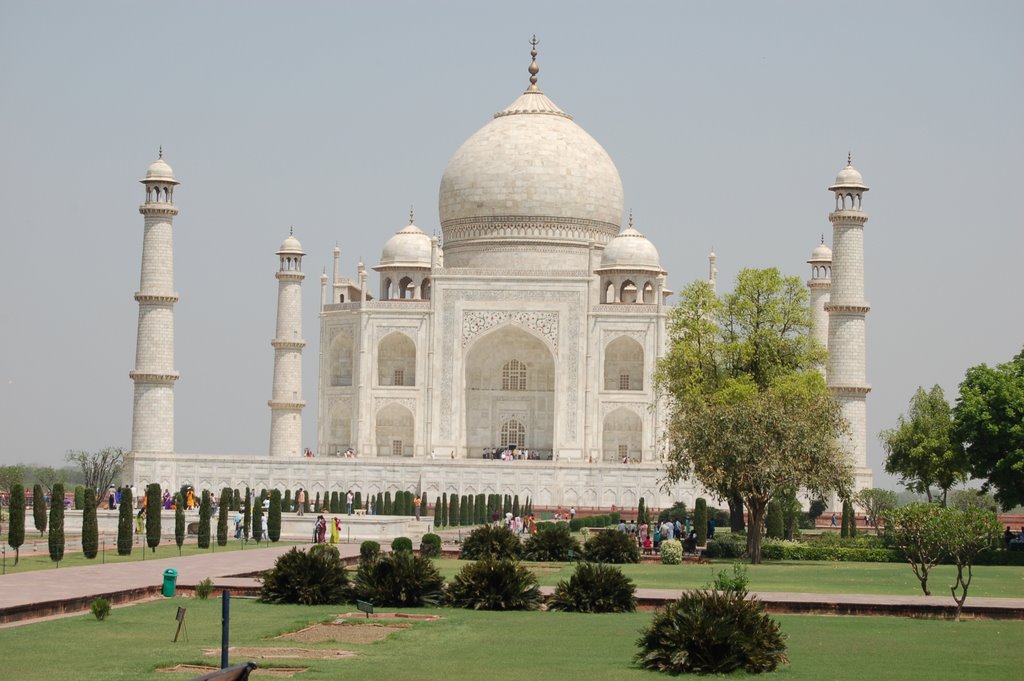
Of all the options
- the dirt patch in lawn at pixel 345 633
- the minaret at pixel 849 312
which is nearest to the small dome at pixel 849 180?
the minaret at pixel 849 312

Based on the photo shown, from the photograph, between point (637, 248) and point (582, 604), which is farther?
point (637, 248)

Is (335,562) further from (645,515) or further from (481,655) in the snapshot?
(645,515)

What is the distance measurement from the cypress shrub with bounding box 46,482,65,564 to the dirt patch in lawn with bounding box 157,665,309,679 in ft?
33.3

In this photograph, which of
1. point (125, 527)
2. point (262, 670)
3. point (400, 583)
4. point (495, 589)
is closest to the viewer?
point (262, 670)

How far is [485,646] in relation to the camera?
41.0 ft

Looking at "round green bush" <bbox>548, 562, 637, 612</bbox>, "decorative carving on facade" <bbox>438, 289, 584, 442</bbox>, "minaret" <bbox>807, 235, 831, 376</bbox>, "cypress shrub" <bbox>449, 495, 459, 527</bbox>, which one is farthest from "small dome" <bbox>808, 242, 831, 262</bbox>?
"round green bush" <bbox>548, 562, 637, 612</bbox>

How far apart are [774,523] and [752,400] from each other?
357cm

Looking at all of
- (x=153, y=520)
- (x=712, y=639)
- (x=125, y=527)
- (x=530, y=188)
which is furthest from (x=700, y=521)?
(x=530, y=188)

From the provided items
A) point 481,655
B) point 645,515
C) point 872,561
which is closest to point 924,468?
point 645,515

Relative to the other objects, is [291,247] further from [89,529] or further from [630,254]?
[89,529]

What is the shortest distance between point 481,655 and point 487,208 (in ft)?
112

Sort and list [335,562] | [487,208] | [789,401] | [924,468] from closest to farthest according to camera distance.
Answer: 1. [335,562]
2. [789,401]
3. [924,468]
4. [487,208]

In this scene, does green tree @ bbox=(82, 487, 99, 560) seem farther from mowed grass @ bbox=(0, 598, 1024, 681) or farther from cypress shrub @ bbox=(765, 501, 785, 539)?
cypress shrub @ bbox=(765, 501, 785, 539)

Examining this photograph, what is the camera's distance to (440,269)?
4312 cm
